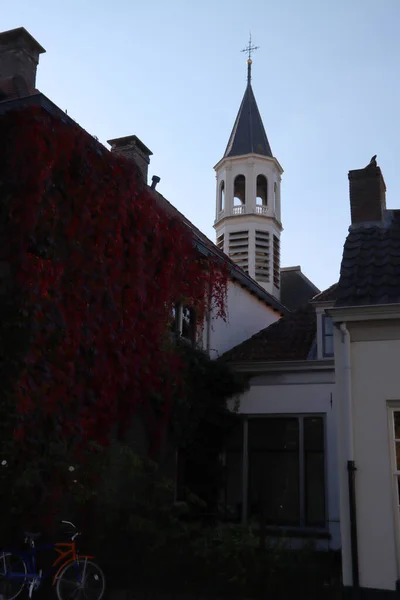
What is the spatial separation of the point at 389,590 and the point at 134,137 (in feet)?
38.3

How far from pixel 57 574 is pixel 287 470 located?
6952mm

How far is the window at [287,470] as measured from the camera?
14500mm

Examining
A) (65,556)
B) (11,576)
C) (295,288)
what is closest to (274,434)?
(65,556)

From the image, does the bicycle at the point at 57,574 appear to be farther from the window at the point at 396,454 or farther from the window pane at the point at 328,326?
the window pane at the point at 328,326

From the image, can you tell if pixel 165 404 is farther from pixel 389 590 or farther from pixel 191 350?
pixel 389 590

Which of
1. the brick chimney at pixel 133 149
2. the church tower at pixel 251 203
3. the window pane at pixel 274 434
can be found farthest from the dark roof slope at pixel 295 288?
the window pane at pixel 274 434

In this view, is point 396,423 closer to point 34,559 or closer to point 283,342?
point 34,559

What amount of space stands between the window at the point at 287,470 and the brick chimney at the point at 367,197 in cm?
512

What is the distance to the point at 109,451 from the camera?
11133 mm

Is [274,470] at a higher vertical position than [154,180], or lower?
lower

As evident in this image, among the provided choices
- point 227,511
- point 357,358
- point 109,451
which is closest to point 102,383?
point 109,451

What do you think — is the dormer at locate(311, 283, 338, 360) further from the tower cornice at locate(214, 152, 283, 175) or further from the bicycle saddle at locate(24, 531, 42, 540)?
the tower cornice at locate(214, 152, 283, 175)

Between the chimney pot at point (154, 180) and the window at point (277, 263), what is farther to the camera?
the window at point (277, 263)

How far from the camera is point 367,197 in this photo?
12.1 meters
